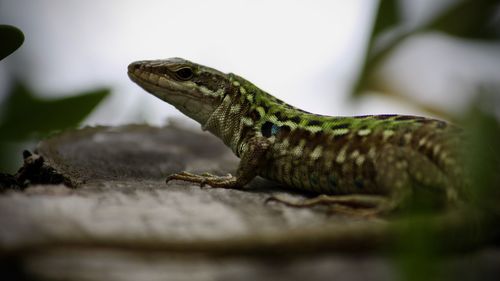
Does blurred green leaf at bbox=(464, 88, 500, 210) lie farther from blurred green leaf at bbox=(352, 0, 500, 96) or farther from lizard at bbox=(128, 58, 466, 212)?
lizard at bbox=(128, 58, 466, 212)

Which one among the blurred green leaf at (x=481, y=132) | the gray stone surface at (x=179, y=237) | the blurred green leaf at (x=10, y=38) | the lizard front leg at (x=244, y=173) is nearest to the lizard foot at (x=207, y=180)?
the lizard front leg at (x=244, y=173)

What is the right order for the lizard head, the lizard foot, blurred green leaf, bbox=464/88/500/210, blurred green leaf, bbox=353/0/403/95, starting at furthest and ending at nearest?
the lizard head < the lizard foot < blurred green leaf, bbox=353/0/403/95 < blurred green leaf, bbox=464/88/500/210

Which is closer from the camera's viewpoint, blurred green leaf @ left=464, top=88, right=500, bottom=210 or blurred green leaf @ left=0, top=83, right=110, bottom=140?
blurred green leaf @ left=464, top=88, right=500, bottom=210

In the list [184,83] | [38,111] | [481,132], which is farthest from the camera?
[184,83]

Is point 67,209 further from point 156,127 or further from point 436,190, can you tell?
point 156,127

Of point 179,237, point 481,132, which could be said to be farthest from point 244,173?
point 481,132

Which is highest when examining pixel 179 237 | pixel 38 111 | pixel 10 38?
pixel 10 38

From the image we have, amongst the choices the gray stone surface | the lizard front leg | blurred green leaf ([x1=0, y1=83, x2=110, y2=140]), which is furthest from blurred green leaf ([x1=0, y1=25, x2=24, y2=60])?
the lizard front leg

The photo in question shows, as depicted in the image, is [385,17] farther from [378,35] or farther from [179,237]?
[179,237]
